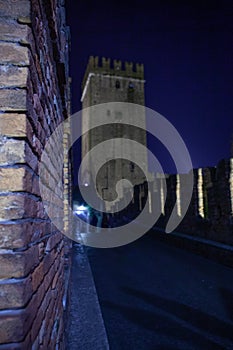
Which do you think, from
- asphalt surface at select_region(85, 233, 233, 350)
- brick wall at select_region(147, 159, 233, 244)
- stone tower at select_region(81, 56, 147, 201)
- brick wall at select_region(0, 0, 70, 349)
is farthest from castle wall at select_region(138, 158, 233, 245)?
stone tower at select_region(81, 56, 147, 201)

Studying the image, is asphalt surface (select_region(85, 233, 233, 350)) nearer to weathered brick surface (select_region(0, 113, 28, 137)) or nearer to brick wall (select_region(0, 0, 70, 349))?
brick wall (select_region(0, 0, 70, 349))

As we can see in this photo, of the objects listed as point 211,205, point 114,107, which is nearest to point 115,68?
point 114,107

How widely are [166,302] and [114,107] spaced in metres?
30.8

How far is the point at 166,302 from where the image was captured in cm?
469

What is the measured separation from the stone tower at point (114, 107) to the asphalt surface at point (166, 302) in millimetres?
24029

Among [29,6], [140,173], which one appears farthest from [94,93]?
[29,6]

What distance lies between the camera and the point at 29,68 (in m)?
1.04

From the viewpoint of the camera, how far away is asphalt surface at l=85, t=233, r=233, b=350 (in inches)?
135

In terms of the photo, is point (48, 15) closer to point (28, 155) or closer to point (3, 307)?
point (28, 155)

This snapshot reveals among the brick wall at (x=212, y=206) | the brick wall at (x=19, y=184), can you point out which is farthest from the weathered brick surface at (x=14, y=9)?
the brick wall at (x=212, y=206)

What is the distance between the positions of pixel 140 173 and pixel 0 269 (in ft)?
107

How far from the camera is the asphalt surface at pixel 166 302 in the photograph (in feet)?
11.3

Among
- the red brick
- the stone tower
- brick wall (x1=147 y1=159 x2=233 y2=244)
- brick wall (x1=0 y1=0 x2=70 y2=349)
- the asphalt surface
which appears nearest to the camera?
brick wall (x1=0 y1=0 x2=70 y2=349)

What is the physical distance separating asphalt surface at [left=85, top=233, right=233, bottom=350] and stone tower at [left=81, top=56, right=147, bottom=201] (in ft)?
78.8
